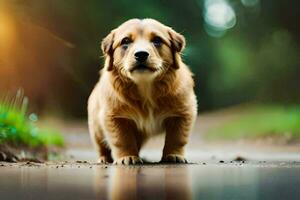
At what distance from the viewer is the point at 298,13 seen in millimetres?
5789

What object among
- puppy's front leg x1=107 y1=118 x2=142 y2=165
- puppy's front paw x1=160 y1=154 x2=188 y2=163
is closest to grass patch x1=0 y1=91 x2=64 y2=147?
puppy's front leg x1=107 y1=118 x2=142 y2=165

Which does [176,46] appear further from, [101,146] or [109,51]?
[101,146]

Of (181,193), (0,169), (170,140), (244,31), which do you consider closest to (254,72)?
(244,31)

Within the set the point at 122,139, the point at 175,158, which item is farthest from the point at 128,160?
the point at 175,158

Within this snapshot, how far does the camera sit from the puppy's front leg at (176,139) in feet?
11.1

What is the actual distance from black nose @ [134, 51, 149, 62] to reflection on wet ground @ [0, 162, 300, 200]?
0.45 metres

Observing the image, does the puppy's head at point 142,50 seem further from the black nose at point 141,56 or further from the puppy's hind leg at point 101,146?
the puppy's hind leg at point 101,146

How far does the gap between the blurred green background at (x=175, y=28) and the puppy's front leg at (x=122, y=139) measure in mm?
1704

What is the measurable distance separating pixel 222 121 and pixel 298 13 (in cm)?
102

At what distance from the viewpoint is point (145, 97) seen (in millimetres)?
3346

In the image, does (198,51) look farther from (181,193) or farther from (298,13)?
(181,193)

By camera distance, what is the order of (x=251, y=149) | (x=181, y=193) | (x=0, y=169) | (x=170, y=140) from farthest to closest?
(x=251, y=149) < (x=170, y=140) < (x=0, y=169) < (x=181, y=193)

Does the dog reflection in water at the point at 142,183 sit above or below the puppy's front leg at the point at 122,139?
below

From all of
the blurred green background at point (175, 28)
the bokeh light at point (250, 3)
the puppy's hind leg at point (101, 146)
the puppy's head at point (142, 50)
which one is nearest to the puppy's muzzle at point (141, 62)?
the puppy's head at point (142, 50)
